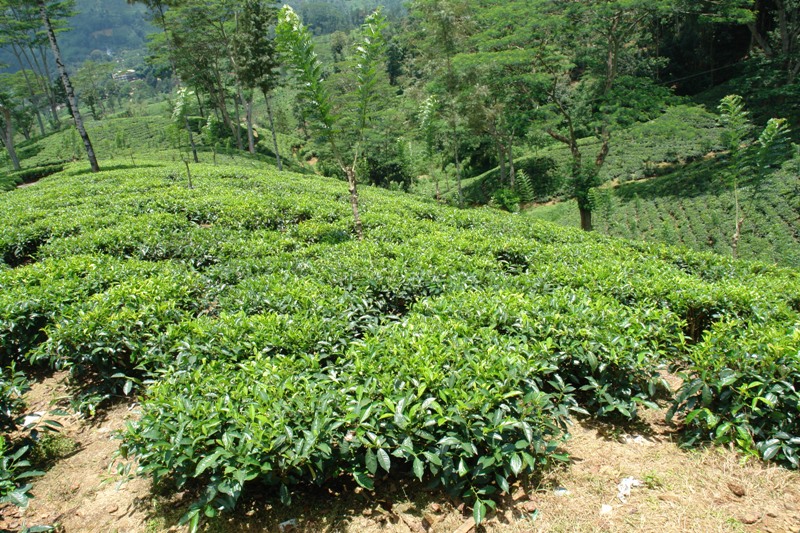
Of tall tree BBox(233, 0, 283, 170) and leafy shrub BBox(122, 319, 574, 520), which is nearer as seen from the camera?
leafy shrub BBox(122, 319, 574, 520)

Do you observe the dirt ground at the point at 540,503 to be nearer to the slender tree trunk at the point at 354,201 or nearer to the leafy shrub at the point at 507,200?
the slender tree trunk at the point at 354,201

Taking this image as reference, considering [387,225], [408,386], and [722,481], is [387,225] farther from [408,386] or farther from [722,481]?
[722,481]

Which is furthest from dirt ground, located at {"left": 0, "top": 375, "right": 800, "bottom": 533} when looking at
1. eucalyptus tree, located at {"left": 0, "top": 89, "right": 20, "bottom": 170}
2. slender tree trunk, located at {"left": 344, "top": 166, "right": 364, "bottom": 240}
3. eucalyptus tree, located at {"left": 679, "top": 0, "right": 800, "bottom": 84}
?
eucalyptus tree, located at {"left": 0, "top": 89, "right": 20, "bottom": 170}

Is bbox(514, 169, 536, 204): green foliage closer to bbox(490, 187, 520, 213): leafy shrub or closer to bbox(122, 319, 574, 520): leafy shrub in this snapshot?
bbox(490, 187, 520, 213): leafy shrub

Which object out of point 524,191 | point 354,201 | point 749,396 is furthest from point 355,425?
point 524,191

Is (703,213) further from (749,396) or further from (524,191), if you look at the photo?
(749,396)

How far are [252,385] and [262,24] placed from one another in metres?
29.2

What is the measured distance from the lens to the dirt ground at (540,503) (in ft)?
8.50

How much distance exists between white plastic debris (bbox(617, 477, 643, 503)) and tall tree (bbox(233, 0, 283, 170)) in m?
24.8

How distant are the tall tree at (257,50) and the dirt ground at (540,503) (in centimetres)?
2374

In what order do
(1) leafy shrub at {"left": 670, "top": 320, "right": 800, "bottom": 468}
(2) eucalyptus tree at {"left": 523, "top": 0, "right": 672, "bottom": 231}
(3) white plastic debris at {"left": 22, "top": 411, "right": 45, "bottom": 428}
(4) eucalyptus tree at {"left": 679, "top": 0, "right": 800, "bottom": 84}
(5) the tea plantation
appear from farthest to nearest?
(4) eucalyptus tree at {"left": 679, "top": 0, "right": 800, "bottom": 84} < (2) eucalyptus tree at {"left": 523, "top": 0, "right": 672, "bottom": 231} < (3) white plastic debris at {"left": 22, "top": 411, "right": 45, "bottom": 428} < (1) leafy shrub at {"left": 670, "top": 320, "right": 800, "bottom": 468} < (5) the tea plantation

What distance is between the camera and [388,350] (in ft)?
11.1

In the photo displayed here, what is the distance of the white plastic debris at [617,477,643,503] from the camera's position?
2.78 meters

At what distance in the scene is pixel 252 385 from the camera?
3012 millimetres
